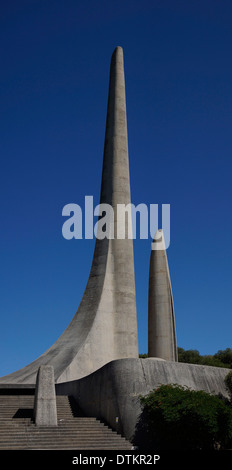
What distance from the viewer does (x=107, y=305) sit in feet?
67.6

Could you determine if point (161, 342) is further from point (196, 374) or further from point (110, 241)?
point (196, 374)

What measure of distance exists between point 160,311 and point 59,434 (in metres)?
10.1

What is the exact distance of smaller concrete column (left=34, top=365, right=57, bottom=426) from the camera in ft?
39.8

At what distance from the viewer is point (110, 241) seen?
22.0m

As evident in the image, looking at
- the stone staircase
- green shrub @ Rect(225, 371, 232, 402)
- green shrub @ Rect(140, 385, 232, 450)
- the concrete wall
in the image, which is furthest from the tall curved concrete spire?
green shrub @ Rect(140, 385, 232, 450)

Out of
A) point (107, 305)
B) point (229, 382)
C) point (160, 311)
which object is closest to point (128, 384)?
point (229, 382)

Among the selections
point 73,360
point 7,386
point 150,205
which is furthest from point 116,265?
point 7,386

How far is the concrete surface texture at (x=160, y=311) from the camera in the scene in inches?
813

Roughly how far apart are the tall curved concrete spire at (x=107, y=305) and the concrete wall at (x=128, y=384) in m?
4.20

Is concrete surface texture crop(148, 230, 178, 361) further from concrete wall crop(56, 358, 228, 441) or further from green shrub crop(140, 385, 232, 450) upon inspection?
green shrub crop(140, 385, 232, 450)

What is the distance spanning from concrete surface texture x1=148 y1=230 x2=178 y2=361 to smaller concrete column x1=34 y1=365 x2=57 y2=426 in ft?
27.5

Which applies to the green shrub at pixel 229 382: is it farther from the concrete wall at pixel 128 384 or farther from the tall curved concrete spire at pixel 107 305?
the tall curved concrete spire at pixel 107 305

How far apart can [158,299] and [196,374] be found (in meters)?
7.48

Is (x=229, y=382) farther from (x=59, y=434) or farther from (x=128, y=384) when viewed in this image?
(x=59, y=434)
